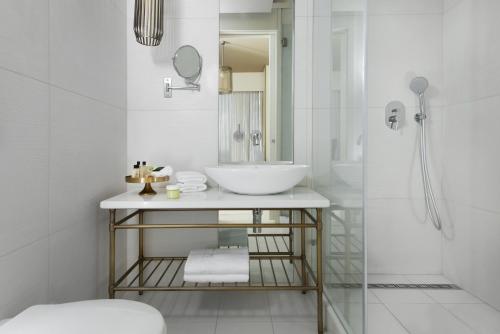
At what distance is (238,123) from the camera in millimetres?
1995

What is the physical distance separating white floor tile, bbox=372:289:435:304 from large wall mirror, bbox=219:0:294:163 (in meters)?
1.03

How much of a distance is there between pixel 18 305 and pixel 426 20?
8.87 ft

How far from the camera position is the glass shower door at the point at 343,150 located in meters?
1.23

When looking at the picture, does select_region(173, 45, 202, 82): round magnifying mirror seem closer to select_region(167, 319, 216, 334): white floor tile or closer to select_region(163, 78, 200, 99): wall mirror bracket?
select_region(163, 78, 200, 99): wall mirror bracket

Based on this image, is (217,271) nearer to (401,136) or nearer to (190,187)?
(190,187)

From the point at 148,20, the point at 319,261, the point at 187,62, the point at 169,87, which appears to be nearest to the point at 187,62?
the point at 187,62

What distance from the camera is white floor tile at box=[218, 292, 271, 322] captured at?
5.57 feet

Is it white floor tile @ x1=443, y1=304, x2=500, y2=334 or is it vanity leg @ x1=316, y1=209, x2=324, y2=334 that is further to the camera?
white floor tile @ x1=443, y1=304, x2=500, y2=334

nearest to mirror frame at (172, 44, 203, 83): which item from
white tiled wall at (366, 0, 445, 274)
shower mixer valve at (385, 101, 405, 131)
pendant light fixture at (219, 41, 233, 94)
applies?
pendant light fixture at (219, 41, 233, 94)

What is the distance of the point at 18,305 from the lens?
3.42 ft

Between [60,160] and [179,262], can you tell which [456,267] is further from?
[60,160]

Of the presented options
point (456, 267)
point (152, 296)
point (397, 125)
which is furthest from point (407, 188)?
point (152, 296)

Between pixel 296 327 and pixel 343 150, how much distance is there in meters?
0.93

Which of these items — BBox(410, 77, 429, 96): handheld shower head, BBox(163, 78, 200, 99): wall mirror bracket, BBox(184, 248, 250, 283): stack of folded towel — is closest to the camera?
BBox(184, 248, 250, 283): stack of folded towel
